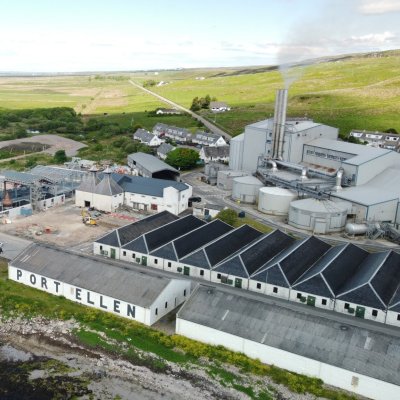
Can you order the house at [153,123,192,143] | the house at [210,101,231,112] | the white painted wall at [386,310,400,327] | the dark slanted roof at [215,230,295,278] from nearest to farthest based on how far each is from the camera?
the white painted wall at [386,310,400,327]
the dark slanted roof at [215,230,295,278]
the house at [153,123,192,143]
the house at [210,101,231,112]

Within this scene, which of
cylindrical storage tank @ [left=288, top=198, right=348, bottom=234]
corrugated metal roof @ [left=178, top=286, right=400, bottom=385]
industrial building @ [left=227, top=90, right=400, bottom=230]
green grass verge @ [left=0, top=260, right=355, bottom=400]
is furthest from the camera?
industrial building @ [left=227, top=90, right=400, bottom=230]

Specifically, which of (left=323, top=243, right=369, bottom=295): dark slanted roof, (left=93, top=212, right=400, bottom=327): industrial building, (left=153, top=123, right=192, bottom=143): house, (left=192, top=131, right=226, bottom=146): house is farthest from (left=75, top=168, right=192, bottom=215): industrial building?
(left=153, top=123, right=192, bottom=143): house

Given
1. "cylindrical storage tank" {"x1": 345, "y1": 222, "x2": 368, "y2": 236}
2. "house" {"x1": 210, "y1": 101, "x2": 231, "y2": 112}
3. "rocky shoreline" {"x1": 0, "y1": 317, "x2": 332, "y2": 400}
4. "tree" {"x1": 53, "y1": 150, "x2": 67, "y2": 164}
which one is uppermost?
"house" {"x1": 210, "y1": 101, "x2": 231, "y2": 112}

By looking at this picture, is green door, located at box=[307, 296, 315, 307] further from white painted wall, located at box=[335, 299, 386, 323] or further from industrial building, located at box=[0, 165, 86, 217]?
industrial building, located at box=[0, 165, 86, 217]

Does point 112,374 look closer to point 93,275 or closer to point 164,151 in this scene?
point 93,275

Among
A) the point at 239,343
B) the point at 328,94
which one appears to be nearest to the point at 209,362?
the point at 239,343

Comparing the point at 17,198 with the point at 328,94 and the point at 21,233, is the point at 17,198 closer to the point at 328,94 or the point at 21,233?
the point at 21,233

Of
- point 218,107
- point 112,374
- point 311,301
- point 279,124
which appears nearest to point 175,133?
point 279,124
